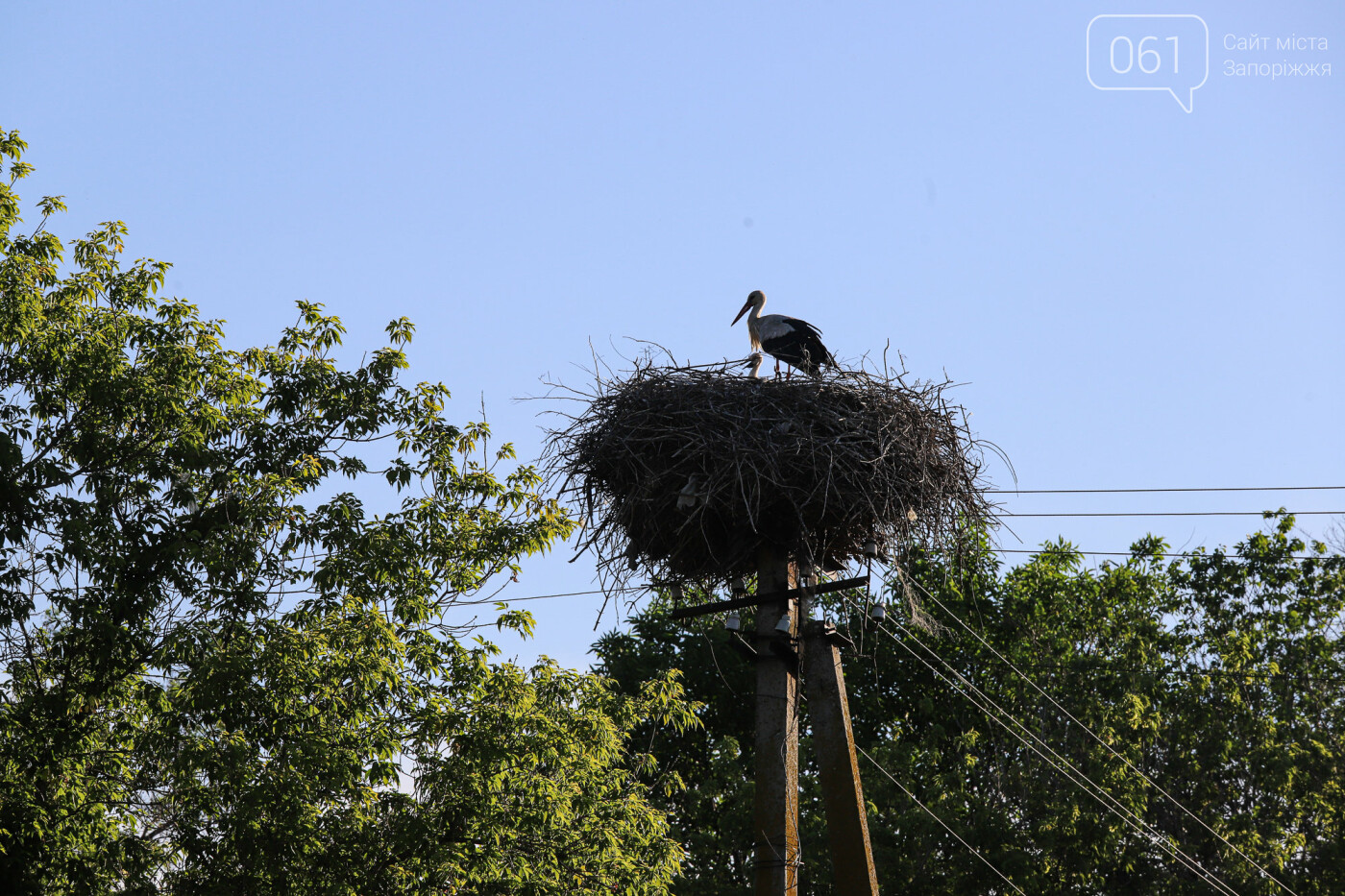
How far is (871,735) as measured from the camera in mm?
23156

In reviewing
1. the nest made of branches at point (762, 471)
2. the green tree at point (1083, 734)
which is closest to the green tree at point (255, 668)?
the nest made of branches at point (762, 471)

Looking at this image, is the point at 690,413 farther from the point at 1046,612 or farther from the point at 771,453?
the point at 1046,612

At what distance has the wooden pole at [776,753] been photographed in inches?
277

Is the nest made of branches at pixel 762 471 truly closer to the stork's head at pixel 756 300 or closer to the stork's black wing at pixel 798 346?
the stork's black wing at pixel 798 346

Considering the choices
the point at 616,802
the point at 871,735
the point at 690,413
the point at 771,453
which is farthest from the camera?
the point at 871,735

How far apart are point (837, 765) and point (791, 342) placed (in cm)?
383

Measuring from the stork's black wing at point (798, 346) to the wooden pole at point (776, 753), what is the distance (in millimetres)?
2254

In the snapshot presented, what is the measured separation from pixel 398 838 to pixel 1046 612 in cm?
1490

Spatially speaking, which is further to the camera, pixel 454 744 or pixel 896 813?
pixel 896 813

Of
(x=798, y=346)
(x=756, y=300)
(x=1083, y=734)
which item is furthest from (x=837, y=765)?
(x=1083, y=734)

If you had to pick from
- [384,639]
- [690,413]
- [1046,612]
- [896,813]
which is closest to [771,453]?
[690,413]

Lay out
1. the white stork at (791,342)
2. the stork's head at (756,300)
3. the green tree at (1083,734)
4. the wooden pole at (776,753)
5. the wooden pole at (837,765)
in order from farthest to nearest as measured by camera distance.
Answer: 1. the green tree at (1083,734)
2. the stork's head at (756,300)
3. the white stork at (791,342)
4. the wooden pole at (837,765)
5. the wooden pole at (776,753)

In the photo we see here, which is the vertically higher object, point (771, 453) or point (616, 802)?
point (771, 453)

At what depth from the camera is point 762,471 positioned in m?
7.80
